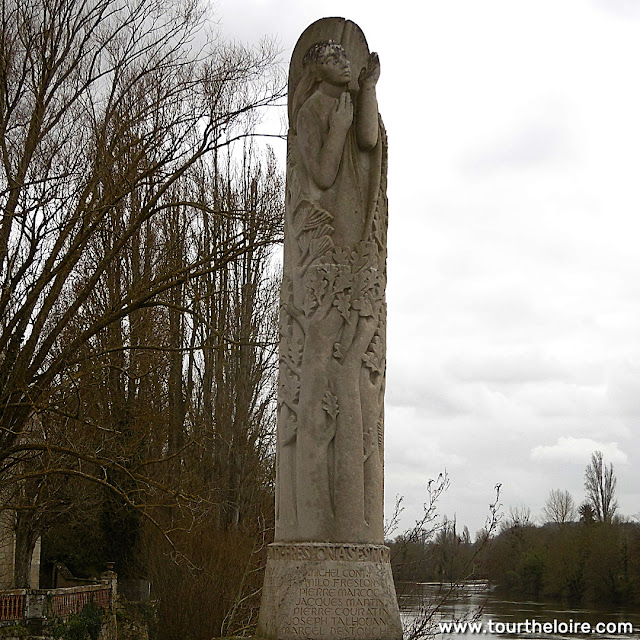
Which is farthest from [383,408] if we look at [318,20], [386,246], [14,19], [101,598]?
[101,598]

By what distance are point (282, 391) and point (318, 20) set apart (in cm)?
291

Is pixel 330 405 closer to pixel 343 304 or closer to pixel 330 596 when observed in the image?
pixel 343 304

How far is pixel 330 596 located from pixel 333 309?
6.48 feet

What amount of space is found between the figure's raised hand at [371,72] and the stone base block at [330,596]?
3448 mm

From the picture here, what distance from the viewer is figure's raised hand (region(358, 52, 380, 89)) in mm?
6867

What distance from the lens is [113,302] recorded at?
13.5 meters

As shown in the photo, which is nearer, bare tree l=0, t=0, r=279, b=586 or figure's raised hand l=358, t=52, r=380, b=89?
figure's raised hand l=358, t=52, r=380, b=89

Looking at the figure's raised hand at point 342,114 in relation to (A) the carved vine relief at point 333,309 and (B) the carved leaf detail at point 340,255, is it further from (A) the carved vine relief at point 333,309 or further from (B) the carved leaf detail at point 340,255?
(B) the carved leaf detail at point 340,255

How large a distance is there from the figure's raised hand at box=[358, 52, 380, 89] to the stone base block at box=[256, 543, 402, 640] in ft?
11.3

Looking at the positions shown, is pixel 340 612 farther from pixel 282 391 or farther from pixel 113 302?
pixel 113 302

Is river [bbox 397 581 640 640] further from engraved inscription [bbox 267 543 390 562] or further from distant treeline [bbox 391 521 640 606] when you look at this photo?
engraved inscription [bbox 267 543 390 562]

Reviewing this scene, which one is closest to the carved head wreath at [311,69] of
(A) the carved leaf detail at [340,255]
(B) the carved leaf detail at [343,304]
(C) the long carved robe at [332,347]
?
(C) the long carved robe at [332,347]

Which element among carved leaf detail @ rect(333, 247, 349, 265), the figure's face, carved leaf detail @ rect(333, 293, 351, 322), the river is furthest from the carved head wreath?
the river

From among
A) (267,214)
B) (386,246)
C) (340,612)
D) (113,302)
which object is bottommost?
(340,612)
